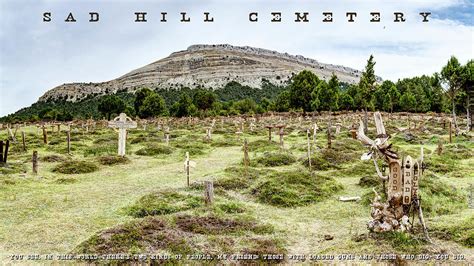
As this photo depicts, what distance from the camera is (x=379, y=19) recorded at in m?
18.7

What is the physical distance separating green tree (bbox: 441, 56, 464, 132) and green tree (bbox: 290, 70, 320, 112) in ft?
100

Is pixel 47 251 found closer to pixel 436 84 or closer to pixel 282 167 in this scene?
pixel 282 167

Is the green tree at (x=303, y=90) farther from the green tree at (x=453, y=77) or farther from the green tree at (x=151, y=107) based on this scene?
the green tree at (x=453, y=77)

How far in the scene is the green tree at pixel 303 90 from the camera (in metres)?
74.5

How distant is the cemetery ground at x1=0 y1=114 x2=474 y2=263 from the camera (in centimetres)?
1154

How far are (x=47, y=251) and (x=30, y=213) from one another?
4.14 m

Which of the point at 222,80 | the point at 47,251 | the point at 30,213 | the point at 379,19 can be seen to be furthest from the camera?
the point at 222,80

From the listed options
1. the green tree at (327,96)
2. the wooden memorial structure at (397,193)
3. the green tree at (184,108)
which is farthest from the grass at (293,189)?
the green tree at (184,108)

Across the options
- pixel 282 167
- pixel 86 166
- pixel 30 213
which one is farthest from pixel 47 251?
pixel 282 167

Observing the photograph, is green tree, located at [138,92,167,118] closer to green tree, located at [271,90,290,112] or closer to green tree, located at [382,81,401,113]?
green tree, located at [271,90,290,112]

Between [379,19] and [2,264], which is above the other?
[379,19]

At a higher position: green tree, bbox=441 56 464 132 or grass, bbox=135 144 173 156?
green tree, bbox=441 56 464 132

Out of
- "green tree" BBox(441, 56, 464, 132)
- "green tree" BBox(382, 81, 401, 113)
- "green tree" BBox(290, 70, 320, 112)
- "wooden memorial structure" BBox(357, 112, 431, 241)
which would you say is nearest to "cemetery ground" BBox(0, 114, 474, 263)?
"wooden memorial structure" BBox(357, 112, 431, 241)

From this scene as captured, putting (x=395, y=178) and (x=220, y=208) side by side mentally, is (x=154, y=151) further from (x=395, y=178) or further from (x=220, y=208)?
(x=395, y=178)
